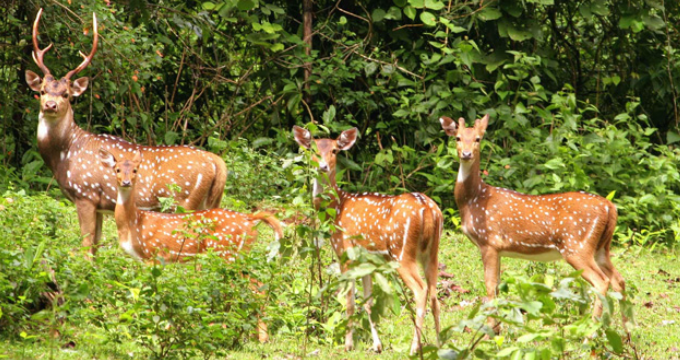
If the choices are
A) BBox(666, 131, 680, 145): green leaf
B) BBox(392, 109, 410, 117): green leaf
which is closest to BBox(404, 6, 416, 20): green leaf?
BBox(392, 109, 410, 117): green leaf

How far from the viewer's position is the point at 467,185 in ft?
28.0

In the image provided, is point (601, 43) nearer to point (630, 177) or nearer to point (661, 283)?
point (630, 177)

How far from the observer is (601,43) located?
45.0 ft

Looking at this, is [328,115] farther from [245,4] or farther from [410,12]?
[410,12]

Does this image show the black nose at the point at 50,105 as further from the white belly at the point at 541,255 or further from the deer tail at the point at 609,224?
the deer tail at the point at 609,224

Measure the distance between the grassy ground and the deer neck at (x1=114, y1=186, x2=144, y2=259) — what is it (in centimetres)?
21

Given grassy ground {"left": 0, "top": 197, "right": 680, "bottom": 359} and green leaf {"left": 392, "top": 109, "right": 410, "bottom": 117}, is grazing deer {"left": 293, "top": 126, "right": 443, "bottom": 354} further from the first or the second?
green leaf {"left": 392, "top": 109, "right": 410, "bottom": 117}

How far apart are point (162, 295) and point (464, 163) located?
3.64 m

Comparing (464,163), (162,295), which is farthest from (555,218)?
(162,295)

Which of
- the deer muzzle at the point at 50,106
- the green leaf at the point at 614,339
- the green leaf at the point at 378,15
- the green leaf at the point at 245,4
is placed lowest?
the green leaf at the point at 378,15

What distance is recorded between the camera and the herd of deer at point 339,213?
714 cm

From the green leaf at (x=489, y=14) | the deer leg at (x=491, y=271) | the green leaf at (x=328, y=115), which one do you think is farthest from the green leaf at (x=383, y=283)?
the green leaf at (x=489, y=14)

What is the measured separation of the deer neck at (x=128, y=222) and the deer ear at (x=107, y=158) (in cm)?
39

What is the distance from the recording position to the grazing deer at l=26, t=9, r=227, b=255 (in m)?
8.70
